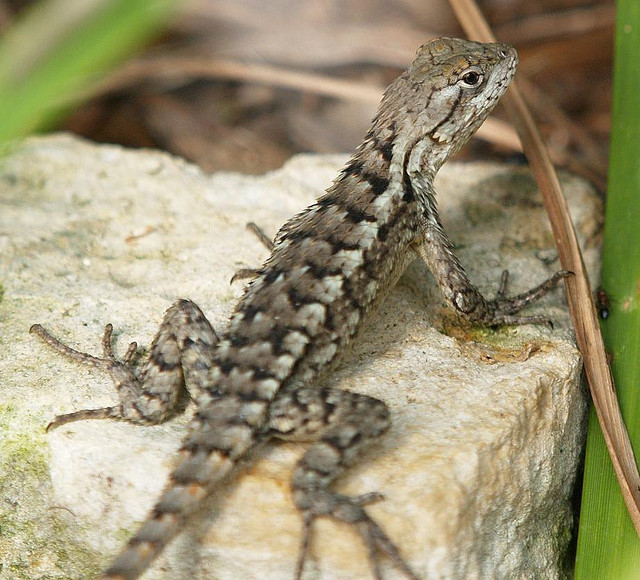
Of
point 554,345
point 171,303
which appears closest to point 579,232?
point 554,345

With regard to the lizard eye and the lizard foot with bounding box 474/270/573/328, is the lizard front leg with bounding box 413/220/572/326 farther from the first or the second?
the lizard eye

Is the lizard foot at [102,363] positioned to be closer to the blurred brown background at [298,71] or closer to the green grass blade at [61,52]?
the green grass blade at [61,52]

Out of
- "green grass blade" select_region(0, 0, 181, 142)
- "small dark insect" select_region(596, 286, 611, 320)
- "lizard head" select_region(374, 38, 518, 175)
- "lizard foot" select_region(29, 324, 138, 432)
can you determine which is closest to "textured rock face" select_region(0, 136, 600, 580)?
"lizard foot" select_region(29, 324, 138, 432)

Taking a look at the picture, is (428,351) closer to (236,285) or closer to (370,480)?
(370,480)

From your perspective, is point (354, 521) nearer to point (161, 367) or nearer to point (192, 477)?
Answer: point (192, 477)

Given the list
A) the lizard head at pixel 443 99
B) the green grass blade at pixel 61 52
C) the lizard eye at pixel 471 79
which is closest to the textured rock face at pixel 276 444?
the lizard head at pixel 443 99

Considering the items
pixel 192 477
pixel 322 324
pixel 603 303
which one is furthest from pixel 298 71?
pixel 192 477

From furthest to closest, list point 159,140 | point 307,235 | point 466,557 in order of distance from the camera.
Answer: point 159,140 < point 307,235 < point 466,557
